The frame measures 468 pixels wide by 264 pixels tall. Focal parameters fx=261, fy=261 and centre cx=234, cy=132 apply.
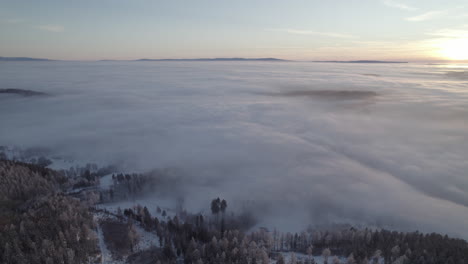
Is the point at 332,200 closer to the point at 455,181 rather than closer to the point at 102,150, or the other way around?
the point at 455,181

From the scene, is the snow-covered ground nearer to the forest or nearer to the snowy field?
the forest

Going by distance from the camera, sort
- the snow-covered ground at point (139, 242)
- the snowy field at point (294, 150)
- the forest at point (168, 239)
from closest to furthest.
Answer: the forest at point (168, 239) → the snow-covered ground at point (139, 242) → the snowy field at point (294, 150)

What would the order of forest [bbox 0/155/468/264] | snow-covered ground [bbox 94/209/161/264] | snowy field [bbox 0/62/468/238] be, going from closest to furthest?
forest [bbox 0/155/468/264]
snow-covered ground [bbox 94/209/161/264]
snowy field [bbox 0/62/468/238]

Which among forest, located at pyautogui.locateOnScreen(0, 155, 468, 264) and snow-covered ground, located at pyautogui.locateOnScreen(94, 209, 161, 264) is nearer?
forest, located at pyautogui.locateOnScreen(0, 155, 468, 264)

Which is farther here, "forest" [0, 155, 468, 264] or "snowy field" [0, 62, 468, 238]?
"snowy field" [0, 62, 468, 238]

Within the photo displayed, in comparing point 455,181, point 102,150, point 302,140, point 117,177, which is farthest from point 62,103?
point 455,181

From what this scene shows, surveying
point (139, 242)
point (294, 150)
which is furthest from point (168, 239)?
point (294, 150)

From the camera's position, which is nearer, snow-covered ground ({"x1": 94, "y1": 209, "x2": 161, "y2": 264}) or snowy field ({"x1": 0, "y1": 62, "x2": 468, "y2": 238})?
snow-covered ground ({"x1": 94, "y1": 209, "x2": 161, "y2": 264})

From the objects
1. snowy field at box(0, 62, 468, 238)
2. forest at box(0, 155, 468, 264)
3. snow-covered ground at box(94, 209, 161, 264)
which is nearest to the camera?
forest at box(0, 155, 468, 264)

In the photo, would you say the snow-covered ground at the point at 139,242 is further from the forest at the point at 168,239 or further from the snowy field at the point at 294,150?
the snowy field at the point at 294,150

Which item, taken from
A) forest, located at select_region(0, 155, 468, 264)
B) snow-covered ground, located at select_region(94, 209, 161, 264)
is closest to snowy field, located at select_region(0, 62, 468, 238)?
forest, located at select_region(0, 155, 468, 264)

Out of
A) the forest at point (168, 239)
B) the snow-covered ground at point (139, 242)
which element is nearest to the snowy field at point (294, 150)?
the forest at point (168, 239)
